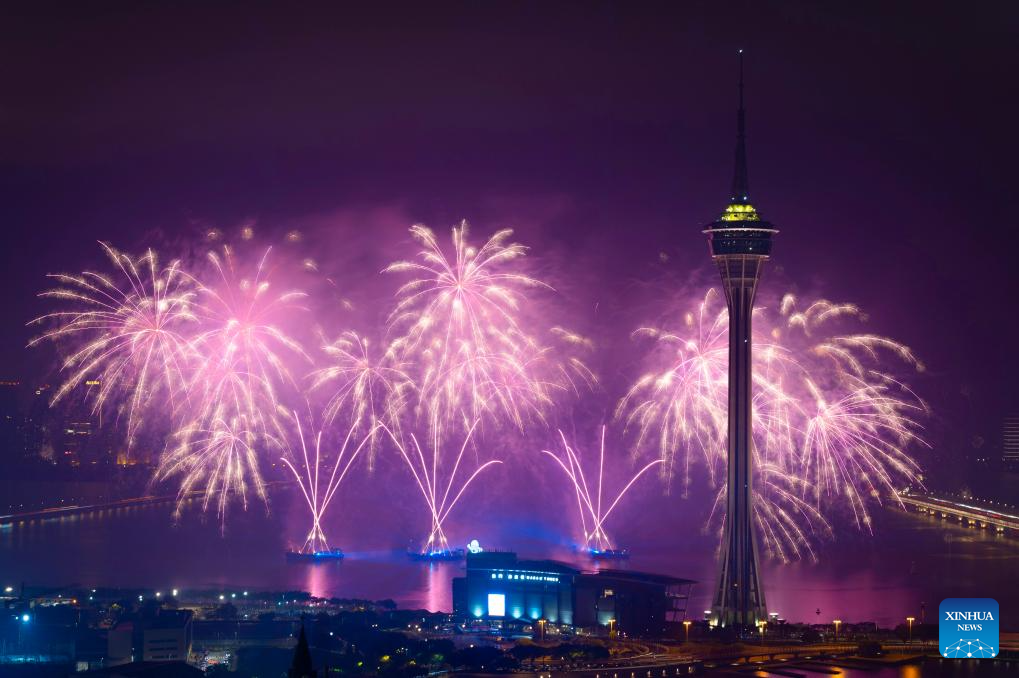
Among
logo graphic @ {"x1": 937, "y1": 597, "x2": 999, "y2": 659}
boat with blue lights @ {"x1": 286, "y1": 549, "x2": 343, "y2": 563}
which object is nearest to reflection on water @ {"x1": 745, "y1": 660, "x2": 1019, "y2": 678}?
logo graphic @ {"x1": 937, "y1": 597, "x2": 999, "y2": 659}

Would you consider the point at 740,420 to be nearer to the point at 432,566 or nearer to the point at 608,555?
the point at 608,555

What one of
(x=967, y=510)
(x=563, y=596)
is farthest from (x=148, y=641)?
(x=967, y=510)

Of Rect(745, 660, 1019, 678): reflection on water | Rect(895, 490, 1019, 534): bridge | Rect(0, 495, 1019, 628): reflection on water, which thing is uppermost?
Rect(895, 490, 1019, 534): bridge

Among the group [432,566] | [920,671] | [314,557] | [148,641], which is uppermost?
[314,557]

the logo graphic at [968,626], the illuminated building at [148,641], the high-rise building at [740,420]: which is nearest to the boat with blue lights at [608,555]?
the high-rise building at [740,420]

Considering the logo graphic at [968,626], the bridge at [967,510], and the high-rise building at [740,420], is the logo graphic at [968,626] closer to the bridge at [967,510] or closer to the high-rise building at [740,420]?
the high-rise building at [740,420]

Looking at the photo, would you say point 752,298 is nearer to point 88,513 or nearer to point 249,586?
point 249,586

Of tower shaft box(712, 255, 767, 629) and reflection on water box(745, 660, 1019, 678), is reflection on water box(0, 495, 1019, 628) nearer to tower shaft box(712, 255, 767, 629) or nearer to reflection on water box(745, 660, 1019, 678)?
tower shaft box(712, 255, 767, 629)
